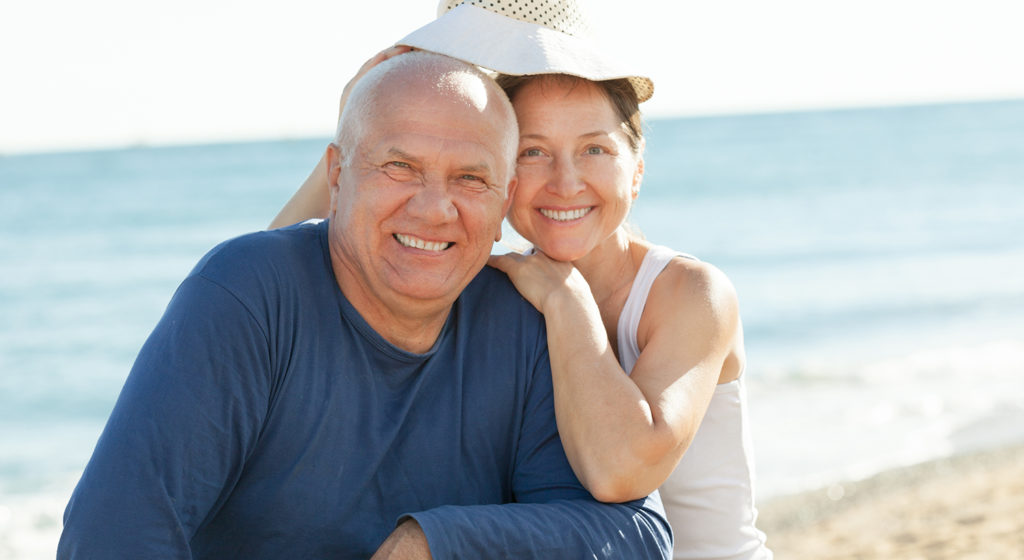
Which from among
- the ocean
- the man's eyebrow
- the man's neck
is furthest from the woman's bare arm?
the ocean

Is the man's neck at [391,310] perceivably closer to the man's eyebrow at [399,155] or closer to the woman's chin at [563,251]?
the man's eyebrow at [399,155]

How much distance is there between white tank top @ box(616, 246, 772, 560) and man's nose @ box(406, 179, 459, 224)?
0.74 m

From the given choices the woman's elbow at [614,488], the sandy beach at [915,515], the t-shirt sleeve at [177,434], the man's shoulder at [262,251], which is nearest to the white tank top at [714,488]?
the woman's elbow at [614,488]

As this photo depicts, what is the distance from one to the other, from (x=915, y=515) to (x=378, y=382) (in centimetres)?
530

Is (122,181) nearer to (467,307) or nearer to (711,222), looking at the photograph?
(711,222)

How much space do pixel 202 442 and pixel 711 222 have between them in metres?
25.1

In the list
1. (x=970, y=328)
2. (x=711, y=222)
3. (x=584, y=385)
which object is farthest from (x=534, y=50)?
(x=711, y=222)

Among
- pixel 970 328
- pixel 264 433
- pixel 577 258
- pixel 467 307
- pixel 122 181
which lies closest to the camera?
pixel 264 433

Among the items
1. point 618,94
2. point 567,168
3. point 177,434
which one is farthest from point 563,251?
point 177,434

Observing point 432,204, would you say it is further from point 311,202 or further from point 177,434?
point 311,202

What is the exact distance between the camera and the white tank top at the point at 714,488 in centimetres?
306

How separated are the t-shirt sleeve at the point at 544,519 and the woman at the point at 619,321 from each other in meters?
0.06

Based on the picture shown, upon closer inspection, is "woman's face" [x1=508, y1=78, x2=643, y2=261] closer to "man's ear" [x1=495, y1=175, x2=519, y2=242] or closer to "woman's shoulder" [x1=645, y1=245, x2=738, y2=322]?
"man's ear" [x1=495, y1=175, x2=519, y2=242]

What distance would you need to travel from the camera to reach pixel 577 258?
3.04 meters
